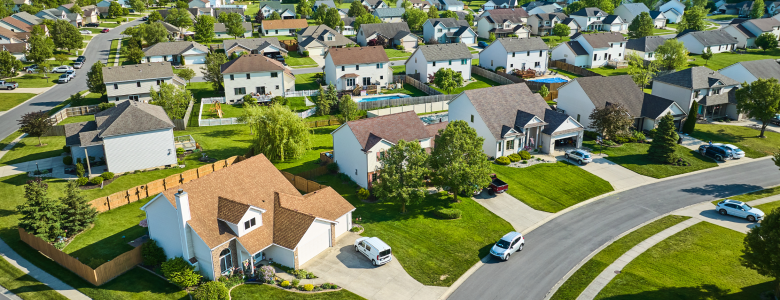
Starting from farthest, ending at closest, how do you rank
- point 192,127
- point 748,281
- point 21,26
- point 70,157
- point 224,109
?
1. point 21,26
2. point 224,109
3. point 192,127
4. point 70,157
5. point 748,281

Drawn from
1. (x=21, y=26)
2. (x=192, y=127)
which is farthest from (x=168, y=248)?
Answer: (x=21, y=26)

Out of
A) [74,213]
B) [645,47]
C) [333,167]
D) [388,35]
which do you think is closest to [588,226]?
[333,167]

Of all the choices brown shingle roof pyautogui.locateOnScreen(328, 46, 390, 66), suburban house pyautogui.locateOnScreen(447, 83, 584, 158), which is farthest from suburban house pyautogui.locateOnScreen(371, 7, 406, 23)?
suburban house pyautogui.locateOnScreen(447, 83, 584, 158)

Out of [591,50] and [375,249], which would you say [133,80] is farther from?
[591,50]

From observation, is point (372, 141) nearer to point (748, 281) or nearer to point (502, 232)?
point (502, 232)

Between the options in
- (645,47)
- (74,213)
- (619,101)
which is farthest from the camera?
(645,47)

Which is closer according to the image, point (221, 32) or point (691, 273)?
point (691, 273)

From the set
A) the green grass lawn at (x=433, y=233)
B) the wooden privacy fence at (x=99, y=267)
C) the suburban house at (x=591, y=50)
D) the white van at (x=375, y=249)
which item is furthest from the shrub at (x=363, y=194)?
the suburban house at (x=591, y=50)
